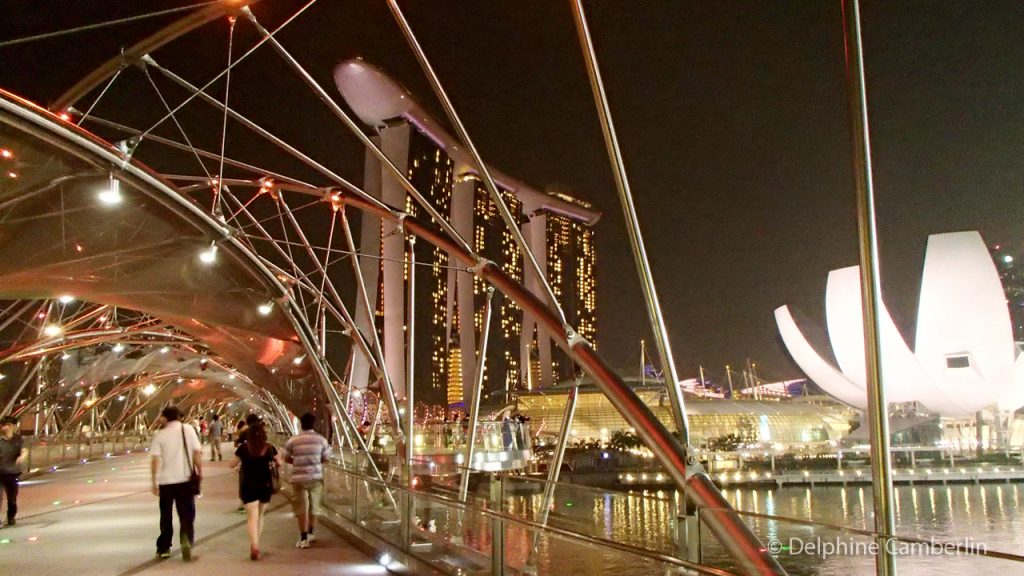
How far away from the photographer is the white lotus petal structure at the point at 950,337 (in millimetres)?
50781

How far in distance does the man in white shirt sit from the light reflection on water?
4446mm

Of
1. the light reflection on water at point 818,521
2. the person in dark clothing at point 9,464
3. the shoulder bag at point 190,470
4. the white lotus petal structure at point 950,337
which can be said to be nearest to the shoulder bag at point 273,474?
the shoulder bag at point 190,470

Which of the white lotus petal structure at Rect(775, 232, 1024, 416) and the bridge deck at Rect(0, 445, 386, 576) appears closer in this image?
the bridge deck at Rect(0, 445, 386, 576)

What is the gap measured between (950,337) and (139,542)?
53967mm

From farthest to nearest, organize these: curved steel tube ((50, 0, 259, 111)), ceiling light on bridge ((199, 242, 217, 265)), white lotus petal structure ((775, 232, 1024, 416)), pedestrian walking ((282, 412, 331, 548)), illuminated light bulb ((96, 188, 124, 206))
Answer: white lotus petal structure ((775, 232, 1024, 416)) → ceiling light on bridge ((199, 242, 217, 265)) → illuminated light bulb ((96, 188, 124, 206)) → curved steel tube ((50, 0, 259, 111)) → pedestrian walking ((282, 412, 331, 548))

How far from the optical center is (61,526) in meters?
12.8

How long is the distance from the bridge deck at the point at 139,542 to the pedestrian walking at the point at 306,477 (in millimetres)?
287

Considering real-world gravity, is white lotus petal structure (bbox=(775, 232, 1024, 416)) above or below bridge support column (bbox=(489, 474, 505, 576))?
above

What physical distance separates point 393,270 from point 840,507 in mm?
36971

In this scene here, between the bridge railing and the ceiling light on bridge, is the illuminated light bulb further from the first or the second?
the bridge railing

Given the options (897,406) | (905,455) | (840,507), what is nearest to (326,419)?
(840,507)

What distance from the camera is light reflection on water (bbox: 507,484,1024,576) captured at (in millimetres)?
6672

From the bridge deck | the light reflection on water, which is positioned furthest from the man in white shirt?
the light reflection on water

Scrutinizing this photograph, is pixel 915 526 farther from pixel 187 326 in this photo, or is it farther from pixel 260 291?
pixel 187 326
